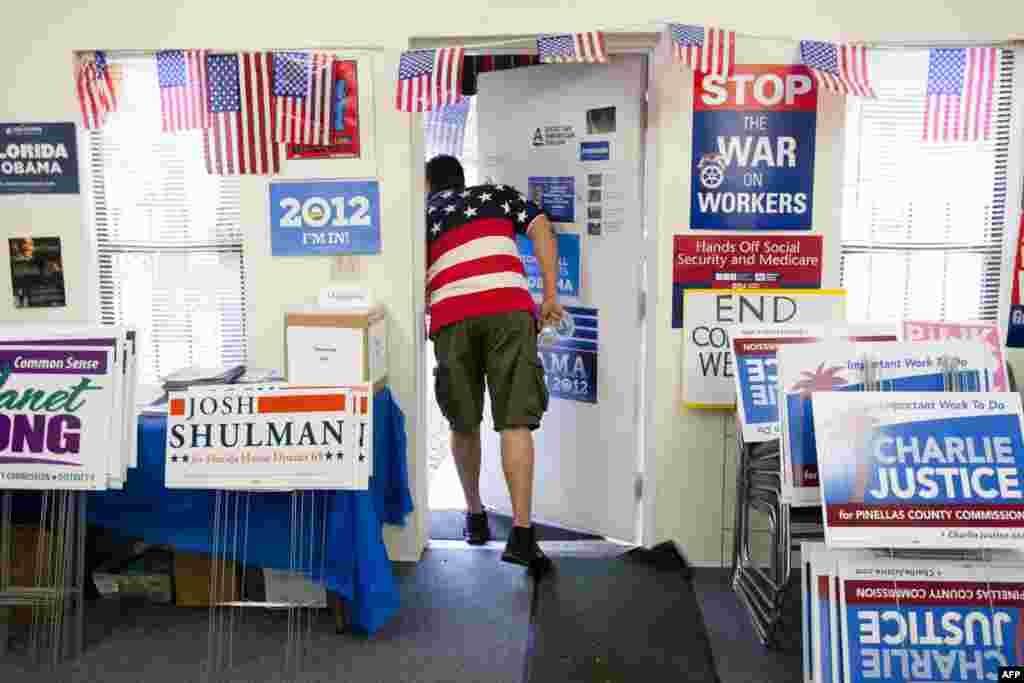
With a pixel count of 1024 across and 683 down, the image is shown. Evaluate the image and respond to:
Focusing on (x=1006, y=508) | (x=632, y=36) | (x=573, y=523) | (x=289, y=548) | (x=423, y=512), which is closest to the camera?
(x=1006, y=508)

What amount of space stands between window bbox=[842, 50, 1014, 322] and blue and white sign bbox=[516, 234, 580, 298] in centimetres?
117

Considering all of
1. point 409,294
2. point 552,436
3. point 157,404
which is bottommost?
point 552,436

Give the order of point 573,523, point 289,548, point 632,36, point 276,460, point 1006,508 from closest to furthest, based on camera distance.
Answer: point 1006,508 → point 276,460 → point 289,548 → point 632,36 → point 573,523

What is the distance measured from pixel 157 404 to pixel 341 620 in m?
1.05

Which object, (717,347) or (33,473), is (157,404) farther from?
(717,347)

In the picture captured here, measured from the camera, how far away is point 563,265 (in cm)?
405

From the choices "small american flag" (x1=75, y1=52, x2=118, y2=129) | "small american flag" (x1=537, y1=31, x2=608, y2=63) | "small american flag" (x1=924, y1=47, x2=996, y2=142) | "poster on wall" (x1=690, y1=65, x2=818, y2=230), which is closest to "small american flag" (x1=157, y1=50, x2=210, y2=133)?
"small american flag" (x1=75, y1=52, x2=118, y2=129)

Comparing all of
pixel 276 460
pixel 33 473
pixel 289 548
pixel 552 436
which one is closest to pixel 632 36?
pixel 552 436

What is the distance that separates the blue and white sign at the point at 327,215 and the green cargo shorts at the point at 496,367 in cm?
53

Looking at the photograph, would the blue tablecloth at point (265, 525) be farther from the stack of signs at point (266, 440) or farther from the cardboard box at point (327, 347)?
the cardboard box at point (327, 347)

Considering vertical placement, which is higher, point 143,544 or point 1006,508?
point 1006,508

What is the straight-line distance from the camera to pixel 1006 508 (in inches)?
95.5

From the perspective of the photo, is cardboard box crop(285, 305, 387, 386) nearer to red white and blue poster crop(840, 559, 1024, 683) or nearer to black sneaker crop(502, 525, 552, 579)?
black sneaker crop(502, 525, 552, 579)

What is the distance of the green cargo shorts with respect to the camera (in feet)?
11.7
